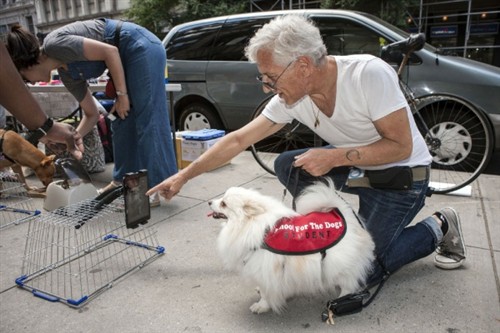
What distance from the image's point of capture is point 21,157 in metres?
3.94

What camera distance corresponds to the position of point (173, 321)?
6.32ft

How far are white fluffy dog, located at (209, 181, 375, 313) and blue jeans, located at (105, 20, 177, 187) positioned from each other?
4.96 ft

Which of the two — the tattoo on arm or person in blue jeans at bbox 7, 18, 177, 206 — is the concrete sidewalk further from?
person in blue jeans at bbox 7, 18, 177, 206

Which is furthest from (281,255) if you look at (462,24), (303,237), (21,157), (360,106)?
(462,24)

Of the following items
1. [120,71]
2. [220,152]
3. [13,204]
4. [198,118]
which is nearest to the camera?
[220,152]

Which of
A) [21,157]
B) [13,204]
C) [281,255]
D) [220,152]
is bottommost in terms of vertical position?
[13,204]

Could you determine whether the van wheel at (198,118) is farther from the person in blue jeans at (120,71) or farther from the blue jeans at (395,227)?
the blue jeans at (395,227)

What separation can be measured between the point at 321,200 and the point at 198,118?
3936 millimetres

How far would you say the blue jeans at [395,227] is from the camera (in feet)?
6.89

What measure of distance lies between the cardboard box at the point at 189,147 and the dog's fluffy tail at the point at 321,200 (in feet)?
8.65

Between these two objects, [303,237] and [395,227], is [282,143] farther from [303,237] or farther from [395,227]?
[303,237]

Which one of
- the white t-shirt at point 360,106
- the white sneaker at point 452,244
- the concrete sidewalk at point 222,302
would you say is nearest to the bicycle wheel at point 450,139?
the concrete sidewalk at point 222,302

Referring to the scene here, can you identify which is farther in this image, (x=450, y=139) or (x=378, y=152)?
(x=450, y=139)

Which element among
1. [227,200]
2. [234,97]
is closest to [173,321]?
[227,200]
